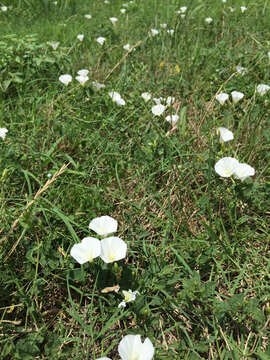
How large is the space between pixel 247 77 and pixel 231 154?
3.62 feet

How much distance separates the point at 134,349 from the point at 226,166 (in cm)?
115

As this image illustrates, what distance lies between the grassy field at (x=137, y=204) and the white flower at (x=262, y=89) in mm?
47

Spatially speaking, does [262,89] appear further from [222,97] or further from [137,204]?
[137,204]

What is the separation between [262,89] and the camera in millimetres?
2574

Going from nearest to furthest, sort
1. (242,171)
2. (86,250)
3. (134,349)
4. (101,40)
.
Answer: (134,349)
(86,250)
(242,171)
(101,40)

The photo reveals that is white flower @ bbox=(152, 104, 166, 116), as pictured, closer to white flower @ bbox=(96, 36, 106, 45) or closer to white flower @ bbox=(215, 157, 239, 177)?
white flower @ bbox=(215, 157, 239, 177)

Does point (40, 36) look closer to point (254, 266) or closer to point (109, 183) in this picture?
point (109, 183)

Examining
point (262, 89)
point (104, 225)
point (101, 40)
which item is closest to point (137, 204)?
point (104, 225)

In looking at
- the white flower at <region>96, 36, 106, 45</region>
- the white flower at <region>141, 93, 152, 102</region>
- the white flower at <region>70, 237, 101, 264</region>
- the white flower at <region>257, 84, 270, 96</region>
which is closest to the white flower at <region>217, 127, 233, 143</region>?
the white flower at <region>257, 84, 270, 96</region>

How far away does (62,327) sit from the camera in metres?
1.56

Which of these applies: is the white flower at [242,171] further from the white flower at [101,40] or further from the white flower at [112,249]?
the white flower at [101,40]

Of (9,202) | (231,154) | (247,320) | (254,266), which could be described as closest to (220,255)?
(254,266)

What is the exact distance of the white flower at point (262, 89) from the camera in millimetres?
2563

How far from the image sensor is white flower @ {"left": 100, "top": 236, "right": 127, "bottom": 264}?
160 cm
